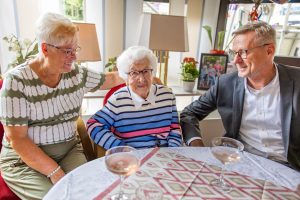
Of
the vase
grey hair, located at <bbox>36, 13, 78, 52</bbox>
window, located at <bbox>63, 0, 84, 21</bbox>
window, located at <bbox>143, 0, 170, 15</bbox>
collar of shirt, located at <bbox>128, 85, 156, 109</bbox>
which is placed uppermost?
window, located at <bbox>143, 0, 170, 15</bbox>

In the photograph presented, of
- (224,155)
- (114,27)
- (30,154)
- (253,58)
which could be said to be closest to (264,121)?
(253,58)

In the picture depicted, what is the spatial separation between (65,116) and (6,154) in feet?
1.18

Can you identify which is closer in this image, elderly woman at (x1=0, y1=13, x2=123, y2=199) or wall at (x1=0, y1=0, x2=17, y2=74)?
elderly woman at (x1=0, y1=13, x2=123, y2=199)

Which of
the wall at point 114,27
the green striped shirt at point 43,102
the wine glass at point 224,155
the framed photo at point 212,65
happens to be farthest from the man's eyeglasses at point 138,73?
the wall at point 114,27

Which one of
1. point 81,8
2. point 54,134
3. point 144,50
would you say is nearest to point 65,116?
point 54,134

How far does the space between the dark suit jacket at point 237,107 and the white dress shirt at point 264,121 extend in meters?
0.04

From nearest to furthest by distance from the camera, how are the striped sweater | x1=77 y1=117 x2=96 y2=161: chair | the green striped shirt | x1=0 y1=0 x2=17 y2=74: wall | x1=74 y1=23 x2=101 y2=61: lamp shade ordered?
the green striped shirt < the striped sweater < x1=77 y1=117 x2=96 y2=161: chair < x1=74 y1=23 x2=101 y2=61: lamp shade < x1=0 y1=0 x2=17 y2=74: wall

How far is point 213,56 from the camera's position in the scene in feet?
7.42

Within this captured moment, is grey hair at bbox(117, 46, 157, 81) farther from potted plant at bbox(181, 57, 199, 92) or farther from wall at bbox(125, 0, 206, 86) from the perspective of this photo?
wall at bbox(125, 0, 206, 86)

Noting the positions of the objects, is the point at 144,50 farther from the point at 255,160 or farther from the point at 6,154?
the point at 6,154

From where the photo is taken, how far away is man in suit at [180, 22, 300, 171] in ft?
4.64

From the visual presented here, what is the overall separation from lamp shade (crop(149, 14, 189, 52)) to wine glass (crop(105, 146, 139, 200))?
126 cm

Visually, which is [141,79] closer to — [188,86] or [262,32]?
[262,32]

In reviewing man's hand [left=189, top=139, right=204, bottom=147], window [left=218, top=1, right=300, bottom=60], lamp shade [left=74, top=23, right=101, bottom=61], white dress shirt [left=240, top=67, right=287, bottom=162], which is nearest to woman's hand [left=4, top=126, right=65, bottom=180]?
man's hand [left=189, top=139, right=204, bottom=147]
